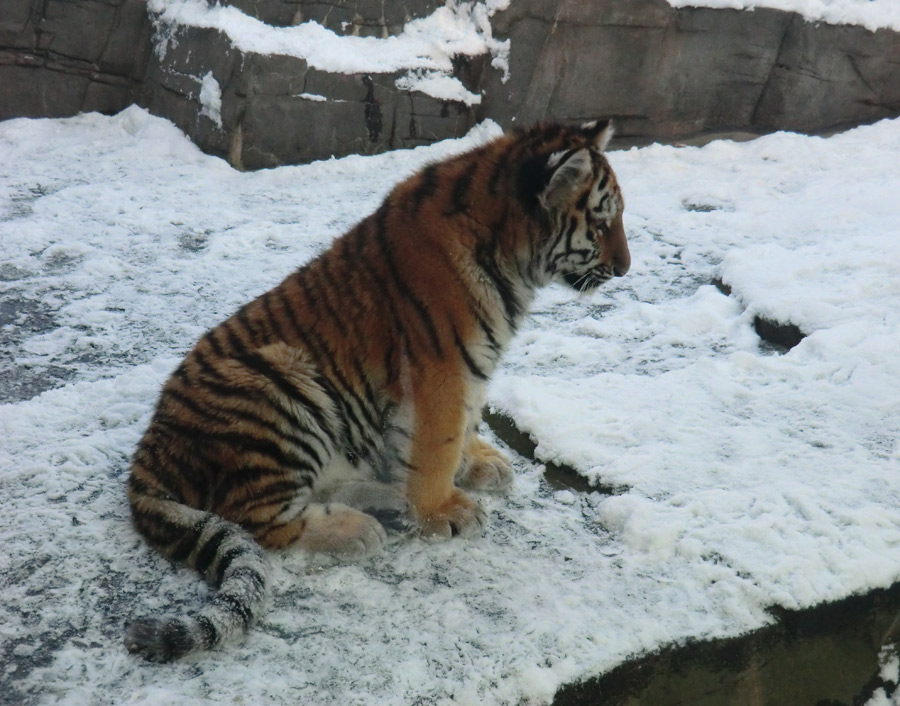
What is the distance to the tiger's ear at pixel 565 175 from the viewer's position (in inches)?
107

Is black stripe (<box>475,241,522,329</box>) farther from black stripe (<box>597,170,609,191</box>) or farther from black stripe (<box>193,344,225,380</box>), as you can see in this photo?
black stripe (<box>193,344,225,380</box>)

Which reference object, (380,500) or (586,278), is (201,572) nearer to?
(380,500)

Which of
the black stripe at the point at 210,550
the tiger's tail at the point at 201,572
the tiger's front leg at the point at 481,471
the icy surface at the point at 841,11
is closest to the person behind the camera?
the tiger's tail at the point at 201,572

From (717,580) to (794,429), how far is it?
96 centimetres

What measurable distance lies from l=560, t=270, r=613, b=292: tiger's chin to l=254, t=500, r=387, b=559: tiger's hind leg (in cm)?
100

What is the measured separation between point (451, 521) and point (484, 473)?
29cm

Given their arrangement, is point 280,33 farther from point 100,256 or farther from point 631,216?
point 631,216

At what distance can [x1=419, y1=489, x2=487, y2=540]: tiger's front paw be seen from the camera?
2828 mm

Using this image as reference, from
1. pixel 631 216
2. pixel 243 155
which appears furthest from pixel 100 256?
pixel 631 216

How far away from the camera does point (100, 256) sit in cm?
476

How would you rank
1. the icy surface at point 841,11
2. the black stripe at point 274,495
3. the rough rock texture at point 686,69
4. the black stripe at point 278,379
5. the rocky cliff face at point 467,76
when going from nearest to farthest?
the black stripe at point 274,495
the black stripe at point 278,379
the rocky cliff face at point 467,76
the rough rock texture at point 686,69
the icy surface at point 841,11

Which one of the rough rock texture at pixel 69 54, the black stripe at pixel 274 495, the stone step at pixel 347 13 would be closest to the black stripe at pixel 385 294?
the black stripe at pixel 274 495

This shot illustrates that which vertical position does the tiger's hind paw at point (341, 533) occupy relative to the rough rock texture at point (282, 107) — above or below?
below

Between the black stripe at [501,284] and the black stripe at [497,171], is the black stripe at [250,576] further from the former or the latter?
the black stripe at [497,171]
